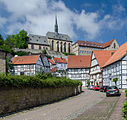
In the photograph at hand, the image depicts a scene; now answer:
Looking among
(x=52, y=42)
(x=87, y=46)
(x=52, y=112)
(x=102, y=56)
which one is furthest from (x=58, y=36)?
(x=52, y=112)

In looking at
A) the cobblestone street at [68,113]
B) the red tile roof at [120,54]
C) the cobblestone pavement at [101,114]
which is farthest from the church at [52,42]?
the cobblestone pavement at [101,114]

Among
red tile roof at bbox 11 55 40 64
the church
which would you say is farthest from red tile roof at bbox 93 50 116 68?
the church

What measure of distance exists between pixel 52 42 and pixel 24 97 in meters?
107

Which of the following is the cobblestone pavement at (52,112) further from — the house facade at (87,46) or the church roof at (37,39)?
the house facade at (87,46)

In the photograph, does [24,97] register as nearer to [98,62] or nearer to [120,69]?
[120,69]

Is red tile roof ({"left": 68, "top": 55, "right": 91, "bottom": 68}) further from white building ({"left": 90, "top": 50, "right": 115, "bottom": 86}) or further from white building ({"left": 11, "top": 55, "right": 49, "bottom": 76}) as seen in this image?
white building ({"left": 11, "top": 55, "right": 49, "bottom": 76})

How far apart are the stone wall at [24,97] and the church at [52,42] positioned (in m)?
89.1

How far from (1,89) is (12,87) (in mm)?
1142

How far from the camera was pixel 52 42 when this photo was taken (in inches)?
4665

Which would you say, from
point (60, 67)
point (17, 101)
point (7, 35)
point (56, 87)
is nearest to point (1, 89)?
point (17, 101)

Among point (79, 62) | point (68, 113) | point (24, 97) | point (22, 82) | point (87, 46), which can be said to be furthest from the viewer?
point (87, 46)

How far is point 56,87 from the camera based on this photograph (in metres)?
19.4

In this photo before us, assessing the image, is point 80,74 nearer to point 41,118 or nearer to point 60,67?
point 60,67

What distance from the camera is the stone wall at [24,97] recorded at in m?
10.6
